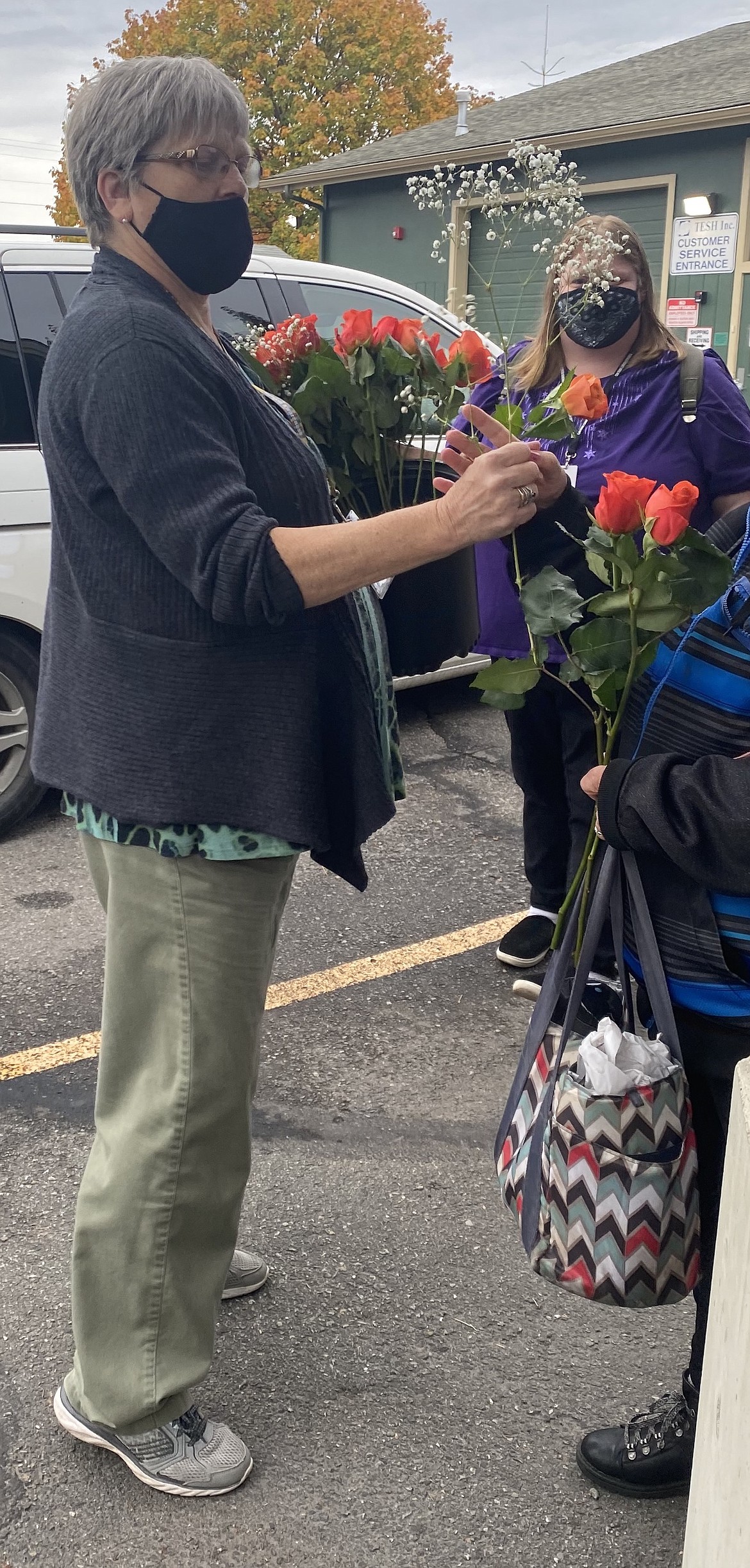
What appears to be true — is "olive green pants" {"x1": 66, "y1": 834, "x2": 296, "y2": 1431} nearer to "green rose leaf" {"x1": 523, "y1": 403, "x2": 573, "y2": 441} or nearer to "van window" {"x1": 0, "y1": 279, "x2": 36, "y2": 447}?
"green rose leaf" {"x1": 523, "y1": 403, "x2": 573, "y2": 441}

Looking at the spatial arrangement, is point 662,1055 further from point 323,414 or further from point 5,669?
point 5,669

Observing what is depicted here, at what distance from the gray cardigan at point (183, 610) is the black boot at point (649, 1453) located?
3.16ft

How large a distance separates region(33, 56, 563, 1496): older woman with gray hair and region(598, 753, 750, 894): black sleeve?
393 millimetres

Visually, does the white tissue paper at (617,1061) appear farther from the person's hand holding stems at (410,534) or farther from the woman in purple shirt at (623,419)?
the woman in purple shirt at (623,419)

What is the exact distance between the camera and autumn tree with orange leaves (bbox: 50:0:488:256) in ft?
90.3

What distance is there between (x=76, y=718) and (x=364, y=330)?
0.82 meters

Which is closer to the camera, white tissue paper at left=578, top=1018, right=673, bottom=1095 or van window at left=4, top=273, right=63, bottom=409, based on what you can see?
white tissue paper at left=578, top=1018, right=673, bottom=1095

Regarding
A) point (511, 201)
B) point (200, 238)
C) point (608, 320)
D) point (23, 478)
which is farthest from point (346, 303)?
point (200, 238)

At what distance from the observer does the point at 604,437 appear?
134 inches

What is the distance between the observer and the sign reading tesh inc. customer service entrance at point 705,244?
44.2ft

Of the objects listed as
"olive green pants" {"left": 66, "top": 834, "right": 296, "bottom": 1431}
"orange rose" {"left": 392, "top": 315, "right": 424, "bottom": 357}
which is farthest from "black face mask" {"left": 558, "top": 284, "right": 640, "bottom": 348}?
"olive green pants" {"left": 66, "top": 834, "right": 296, "bottom": 1431}

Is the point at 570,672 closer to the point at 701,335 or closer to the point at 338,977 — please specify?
the point at 338,977

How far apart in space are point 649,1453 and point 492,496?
1438 mm

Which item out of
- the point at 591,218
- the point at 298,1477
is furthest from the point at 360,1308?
the point at 591,218
